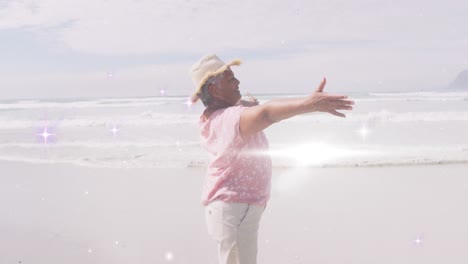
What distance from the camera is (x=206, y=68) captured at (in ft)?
6.78

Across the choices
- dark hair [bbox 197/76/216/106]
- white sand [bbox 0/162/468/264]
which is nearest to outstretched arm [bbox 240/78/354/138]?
dark hair [bbox 197/76/216/106]

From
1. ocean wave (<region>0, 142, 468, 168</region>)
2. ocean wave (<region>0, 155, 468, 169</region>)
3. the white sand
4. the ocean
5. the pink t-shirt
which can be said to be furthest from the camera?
the ocean

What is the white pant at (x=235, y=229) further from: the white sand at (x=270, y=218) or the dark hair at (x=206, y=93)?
the white sand at (x=270, y=218)

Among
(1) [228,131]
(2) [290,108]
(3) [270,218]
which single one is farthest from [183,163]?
(2) [290,108]

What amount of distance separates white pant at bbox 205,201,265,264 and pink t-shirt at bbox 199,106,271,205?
4 cm

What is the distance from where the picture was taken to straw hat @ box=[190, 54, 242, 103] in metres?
2.04

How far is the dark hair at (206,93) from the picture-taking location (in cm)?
206

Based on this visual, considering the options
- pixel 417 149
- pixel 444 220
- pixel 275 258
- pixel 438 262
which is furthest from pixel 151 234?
pixel 417 149

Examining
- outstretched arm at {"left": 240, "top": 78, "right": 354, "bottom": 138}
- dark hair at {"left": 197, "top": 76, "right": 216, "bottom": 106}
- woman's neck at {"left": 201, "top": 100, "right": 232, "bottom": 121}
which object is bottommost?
outstretched arm at {"left": 240, "top": 78, "right": 354, "bottom": 138}

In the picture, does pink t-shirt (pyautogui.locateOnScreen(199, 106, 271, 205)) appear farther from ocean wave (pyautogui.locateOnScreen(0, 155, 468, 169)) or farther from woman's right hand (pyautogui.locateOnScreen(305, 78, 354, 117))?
ocean wave (pyautogui.locateOnScreen(0, 155, 468, 169))

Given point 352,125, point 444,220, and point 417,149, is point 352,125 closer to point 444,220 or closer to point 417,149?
point 417,149

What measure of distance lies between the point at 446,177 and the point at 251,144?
575 centimetres

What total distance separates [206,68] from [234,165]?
1.45 feet

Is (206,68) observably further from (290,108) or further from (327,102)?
(327,102)
